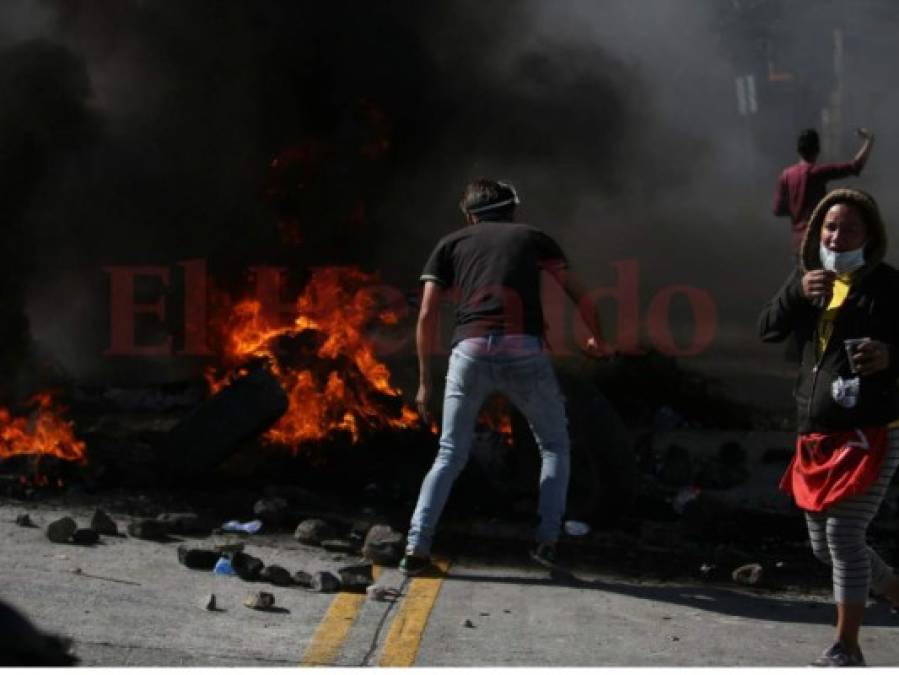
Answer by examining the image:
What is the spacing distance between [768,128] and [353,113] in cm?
1314

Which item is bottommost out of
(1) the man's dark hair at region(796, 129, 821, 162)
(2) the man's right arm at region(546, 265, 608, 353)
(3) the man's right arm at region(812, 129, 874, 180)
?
(2) the man's right arm at region(546, 265, 608, 353)

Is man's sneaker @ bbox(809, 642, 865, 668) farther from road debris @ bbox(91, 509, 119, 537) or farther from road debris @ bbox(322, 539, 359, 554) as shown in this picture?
road debris @ bbox(91, 509, 119, 537)

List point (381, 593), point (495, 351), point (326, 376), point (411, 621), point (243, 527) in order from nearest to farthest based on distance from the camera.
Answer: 1. point (411, 621)
2. point (381, 593)
3. point (495, 351)
4. point (243, 527)
5. point (326, 376)

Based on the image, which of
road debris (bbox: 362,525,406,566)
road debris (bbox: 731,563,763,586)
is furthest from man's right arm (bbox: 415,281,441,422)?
road debris (bbox: 731,563,763,586)

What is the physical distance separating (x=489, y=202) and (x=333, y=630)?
210 centimetres

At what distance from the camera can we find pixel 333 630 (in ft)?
18.0

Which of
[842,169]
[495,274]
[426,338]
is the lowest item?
[426,338]

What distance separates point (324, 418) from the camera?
862 cm

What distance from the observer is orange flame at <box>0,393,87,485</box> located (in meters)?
8.43

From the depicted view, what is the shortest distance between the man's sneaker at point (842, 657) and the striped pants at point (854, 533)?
148mm

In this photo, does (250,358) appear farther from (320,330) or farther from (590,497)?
(590,497)

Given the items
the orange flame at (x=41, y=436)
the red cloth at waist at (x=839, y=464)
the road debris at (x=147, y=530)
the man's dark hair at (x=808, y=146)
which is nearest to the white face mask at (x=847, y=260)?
the red cloth at waist at (x=839, y=464)

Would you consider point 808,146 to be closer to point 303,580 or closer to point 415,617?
point 303,580

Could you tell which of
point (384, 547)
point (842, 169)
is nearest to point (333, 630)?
point (384, 547)
